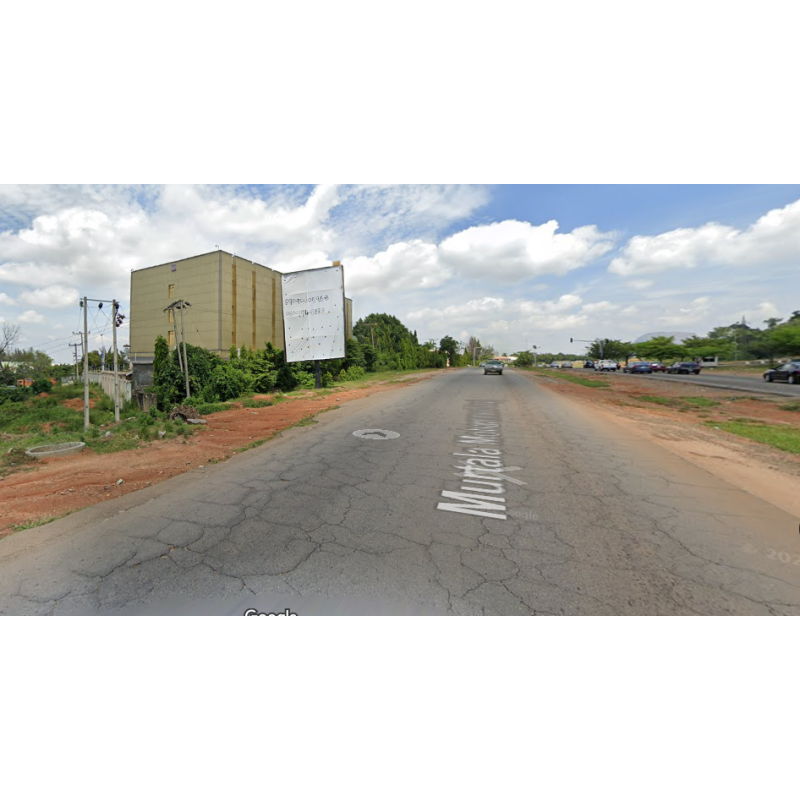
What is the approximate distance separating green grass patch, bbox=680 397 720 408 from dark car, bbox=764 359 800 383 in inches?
524

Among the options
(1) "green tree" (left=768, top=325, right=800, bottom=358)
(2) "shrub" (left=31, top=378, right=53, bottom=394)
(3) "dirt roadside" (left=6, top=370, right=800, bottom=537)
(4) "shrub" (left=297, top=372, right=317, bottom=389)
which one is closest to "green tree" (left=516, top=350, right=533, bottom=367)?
(1) "green tree" (left=768, top=325, right=800, bottom=358)

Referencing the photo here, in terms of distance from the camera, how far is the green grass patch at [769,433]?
5915mm

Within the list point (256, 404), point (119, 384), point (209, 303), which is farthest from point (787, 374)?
point (209, 303)

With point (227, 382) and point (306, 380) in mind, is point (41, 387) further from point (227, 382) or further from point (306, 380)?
point (306, 380)

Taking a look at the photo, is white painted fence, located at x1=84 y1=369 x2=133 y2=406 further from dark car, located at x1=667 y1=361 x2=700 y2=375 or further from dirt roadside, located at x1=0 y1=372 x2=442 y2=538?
dark car, located at x1=667 y1=361 x2=700 y2=375

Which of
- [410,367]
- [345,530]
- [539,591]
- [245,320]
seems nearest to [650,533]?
[539,591]

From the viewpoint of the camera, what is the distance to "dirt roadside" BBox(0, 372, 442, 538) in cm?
362

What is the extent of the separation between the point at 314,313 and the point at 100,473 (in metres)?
14.1

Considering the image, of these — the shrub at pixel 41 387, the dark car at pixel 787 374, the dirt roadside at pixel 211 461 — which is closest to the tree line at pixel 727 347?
the dark car at pixel 787 374

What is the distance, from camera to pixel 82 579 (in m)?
2.32

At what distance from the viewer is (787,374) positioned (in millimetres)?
20312

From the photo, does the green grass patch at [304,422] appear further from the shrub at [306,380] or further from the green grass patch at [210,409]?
the shrub at [306,380]

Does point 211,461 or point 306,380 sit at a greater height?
point 306,380

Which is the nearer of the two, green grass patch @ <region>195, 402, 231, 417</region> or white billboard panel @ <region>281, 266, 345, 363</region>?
green grass patch @ <region>195, 402, 231, 417</region>
